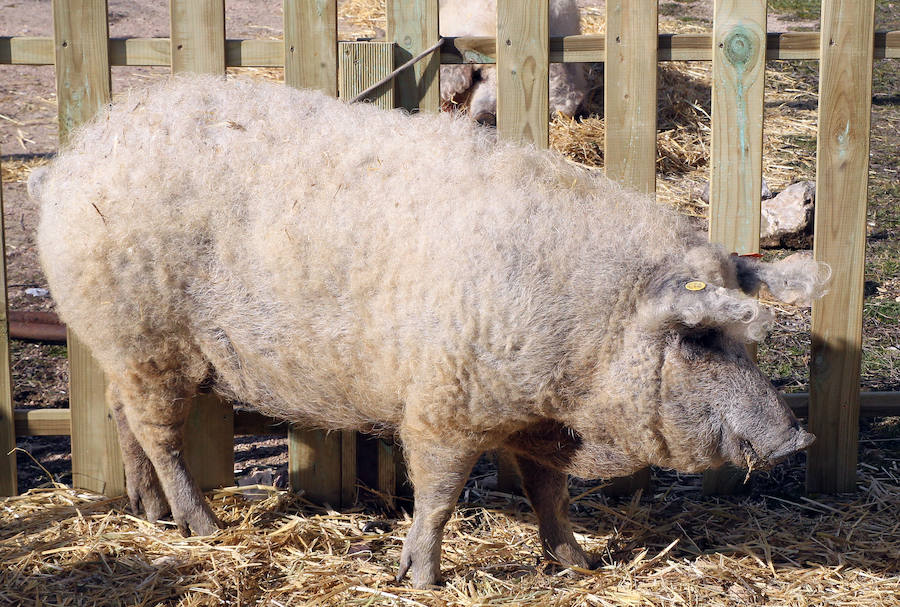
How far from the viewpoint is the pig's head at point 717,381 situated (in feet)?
8.99

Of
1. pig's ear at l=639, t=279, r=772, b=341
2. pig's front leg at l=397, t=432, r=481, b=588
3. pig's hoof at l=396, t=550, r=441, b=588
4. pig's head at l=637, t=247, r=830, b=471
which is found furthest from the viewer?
pig's hoof at l=396, t=550, r=441, b=588

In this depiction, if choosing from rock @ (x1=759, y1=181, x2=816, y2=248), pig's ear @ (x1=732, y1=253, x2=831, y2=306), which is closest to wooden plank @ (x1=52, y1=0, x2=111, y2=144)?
pig's ear @ (x1=732, y1=253, x2=831, y2=306)

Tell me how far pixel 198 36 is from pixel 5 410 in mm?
1594

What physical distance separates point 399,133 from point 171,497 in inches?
61.4

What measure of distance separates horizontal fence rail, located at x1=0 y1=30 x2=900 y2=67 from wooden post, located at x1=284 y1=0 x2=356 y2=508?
0.27 feet

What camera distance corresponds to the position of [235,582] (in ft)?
10.9

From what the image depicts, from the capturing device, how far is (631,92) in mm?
3531

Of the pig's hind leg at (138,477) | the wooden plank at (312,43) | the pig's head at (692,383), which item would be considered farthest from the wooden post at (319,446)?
the pig's head at (692,383)

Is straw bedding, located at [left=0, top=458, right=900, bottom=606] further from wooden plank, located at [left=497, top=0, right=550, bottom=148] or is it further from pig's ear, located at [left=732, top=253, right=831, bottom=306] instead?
wooden plank, located at [left=497, top=0, right=550, bottom=148]

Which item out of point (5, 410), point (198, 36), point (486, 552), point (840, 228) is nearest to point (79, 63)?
point (198, 36)

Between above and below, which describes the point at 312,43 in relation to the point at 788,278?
above

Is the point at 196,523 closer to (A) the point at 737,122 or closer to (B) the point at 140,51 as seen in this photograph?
A: (B) the point at 140,51

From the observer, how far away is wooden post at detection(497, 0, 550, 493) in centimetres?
348

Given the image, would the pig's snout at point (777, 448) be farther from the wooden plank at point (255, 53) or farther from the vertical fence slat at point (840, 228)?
the wooden plank at point (255, 53)
